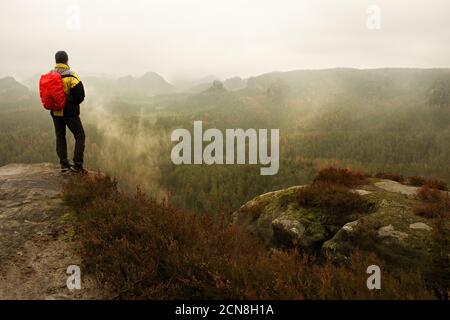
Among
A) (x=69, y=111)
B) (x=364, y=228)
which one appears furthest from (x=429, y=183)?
(x=69, y=111)

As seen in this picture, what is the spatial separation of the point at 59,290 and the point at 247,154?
108m

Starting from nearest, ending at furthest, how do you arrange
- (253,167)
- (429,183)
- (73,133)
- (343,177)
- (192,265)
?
(192,265), (73,133), (429,183), (343,177), (253,167)

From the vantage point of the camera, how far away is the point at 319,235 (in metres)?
8.08

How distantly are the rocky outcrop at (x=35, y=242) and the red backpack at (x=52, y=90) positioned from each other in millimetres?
1638

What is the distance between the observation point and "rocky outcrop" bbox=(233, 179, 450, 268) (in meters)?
6.62

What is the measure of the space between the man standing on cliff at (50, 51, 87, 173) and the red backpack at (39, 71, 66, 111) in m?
0.14

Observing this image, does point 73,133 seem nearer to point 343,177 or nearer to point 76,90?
point 76,90

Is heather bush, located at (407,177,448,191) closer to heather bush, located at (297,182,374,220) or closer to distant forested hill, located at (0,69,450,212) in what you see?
heather bush, located at (297,182,374,220)

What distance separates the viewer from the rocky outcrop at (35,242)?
187 inches

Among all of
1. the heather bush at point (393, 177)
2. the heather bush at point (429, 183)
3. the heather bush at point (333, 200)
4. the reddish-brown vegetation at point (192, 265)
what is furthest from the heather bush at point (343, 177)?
the reddish-brown vegetation at point (192, 265)

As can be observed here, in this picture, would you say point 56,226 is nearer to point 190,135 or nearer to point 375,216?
point 375,216

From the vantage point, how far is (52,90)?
7355 mm

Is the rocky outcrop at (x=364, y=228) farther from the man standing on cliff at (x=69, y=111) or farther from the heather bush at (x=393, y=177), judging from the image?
the man standing on cliff at (x=69, y=111)

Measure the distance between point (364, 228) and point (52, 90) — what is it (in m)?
6.51
